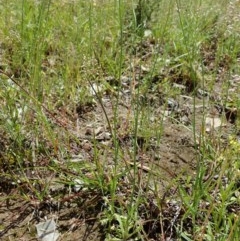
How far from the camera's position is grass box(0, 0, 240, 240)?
1570 mm

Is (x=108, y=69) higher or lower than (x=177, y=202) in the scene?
higher

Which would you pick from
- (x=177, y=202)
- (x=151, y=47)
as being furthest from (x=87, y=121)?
(x=151, y=47)

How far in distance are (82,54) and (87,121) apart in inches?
18.8

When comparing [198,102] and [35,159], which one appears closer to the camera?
[35,159]

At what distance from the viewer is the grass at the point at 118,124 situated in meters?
1.57

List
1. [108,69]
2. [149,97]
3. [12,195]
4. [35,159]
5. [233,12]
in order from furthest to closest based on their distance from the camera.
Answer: [108,69]
[149,97]
[233,12]
[35,159]
[12,195]

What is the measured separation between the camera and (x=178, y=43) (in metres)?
2.68

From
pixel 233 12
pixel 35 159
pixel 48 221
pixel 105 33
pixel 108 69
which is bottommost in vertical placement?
pixel 48 221

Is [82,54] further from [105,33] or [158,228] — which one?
[158,228]

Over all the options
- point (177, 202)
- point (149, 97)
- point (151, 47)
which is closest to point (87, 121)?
point (149, 97)

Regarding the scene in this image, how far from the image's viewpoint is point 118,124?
2.06 metres

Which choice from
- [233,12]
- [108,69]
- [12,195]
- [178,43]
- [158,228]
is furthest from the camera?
[178,43]

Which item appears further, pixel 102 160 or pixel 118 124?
pixel 118 124

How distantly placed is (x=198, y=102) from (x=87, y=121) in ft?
2.21
